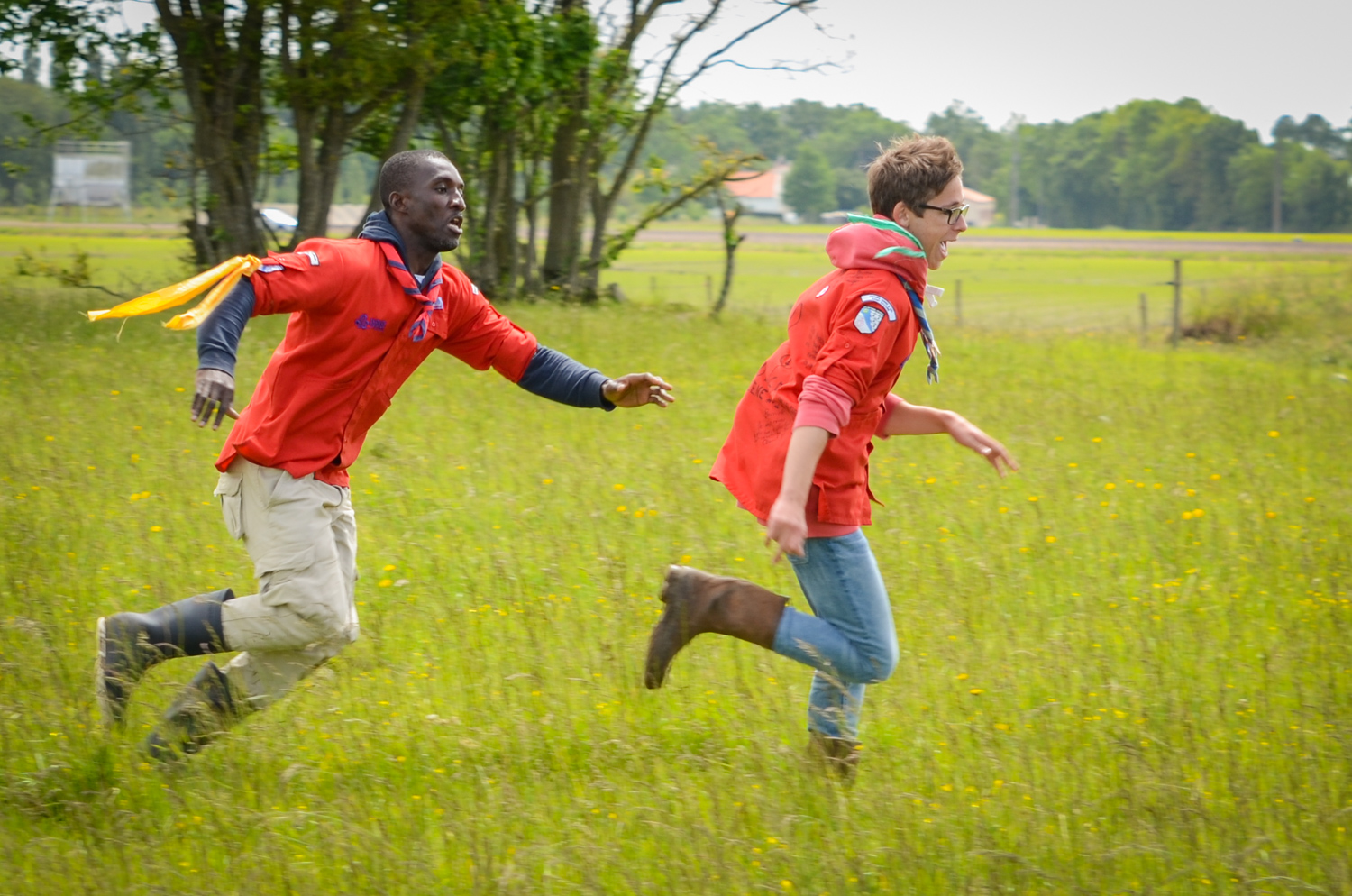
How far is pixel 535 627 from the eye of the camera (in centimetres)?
518

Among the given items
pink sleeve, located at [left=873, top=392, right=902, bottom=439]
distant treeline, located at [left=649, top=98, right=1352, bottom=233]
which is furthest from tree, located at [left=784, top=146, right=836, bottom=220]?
pink sleeve, located at [left=873, top=392, right=902, bottom=439]

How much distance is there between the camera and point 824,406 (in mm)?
3357


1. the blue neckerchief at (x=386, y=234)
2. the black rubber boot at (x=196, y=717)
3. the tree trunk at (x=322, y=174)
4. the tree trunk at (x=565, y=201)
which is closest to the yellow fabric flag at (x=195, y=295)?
the blue neckerchief at (x=386, y=234)

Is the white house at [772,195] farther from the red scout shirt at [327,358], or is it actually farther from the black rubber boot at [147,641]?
the black rubber boot at [147,641]

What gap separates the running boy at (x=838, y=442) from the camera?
3398 mm

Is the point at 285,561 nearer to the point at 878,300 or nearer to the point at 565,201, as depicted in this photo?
the point at 878,300

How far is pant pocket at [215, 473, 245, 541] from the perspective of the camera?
376 cm

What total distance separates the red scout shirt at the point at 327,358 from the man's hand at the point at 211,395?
32 cm

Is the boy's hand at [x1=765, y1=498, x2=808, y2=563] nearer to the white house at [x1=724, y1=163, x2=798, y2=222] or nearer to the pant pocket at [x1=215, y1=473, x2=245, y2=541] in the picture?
the pant pocket at [x1=215, y1=473, x2=245, y2=541]

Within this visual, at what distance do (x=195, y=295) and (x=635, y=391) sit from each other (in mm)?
1389

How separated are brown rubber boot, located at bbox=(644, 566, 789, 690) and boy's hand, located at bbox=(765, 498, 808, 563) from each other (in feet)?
1.65

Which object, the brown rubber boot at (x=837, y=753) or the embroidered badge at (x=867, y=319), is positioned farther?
the brown rubber boot at (x=837, y=753)

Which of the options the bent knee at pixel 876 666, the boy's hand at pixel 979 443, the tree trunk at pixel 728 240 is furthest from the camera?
the tree trunk at pixel 728 240

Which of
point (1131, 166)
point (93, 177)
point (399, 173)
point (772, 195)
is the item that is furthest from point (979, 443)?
point (772, 195)
